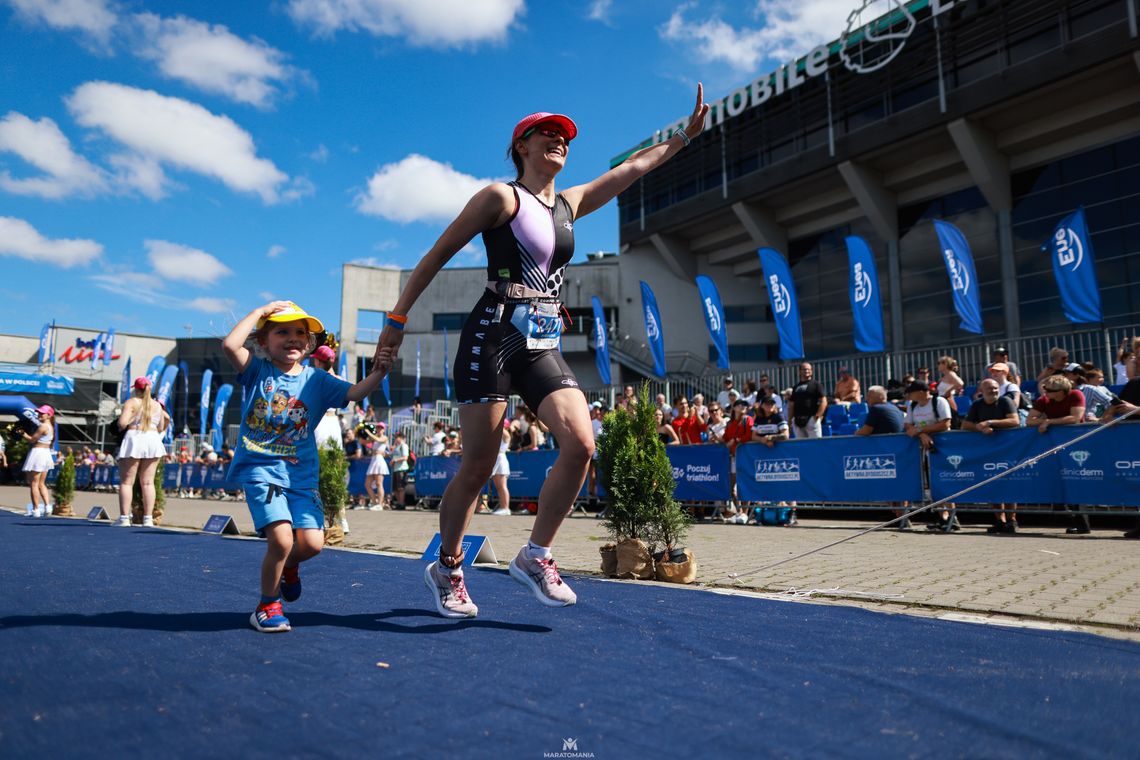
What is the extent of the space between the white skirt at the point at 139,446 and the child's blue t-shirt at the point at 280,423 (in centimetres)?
738

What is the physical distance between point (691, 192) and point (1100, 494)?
90.5 feet

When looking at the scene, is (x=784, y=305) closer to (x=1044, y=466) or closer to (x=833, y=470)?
(x=833, y=470)

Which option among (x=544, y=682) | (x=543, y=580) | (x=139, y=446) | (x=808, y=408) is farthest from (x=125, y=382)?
(x=544, y=682)

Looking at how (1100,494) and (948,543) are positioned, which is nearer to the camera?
(948,543)

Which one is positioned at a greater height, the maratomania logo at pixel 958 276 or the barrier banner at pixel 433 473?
the maratomania logo at pixel 958 276

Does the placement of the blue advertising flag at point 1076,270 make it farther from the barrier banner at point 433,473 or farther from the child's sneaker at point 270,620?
the child's sneaker at point 270,620

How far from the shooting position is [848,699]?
2.20 meters

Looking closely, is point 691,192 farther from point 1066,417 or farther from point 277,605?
point 277,605

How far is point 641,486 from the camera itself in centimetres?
538

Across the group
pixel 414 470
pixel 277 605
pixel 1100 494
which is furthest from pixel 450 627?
pixel 414 470

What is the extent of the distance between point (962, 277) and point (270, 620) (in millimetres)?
20462

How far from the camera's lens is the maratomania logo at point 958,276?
19.7 metres

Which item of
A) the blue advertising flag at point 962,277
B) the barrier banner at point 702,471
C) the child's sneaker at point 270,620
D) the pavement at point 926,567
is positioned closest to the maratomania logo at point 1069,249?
the blue advertising flag at point 962,277

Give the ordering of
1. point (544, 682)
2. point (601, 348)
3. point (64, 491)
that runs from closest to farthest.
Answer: point (544, 682) < point (64, 491) < point (601, 348)
